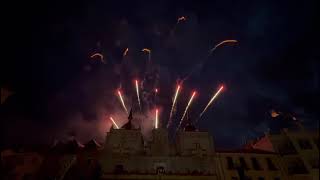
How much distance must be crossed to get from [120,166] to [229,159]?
1620 cm

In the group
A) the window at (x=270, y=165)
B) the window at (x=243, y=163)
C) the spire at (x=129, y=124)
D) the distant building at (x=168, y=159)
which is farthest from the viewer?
the spire at (x=129, y=124)

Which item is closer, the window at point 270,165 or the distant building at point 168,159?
the distant building at point 168,159

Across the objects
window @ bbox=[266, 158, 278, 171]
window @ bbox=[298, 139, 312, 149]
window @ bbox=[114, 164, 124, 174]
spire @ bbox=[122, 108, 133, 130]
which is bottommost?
window @ bbox=[114, 164, 124, 174]

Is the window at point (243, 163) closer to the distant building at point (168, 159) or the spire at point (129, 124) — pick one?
the distant building at point (168, 159)

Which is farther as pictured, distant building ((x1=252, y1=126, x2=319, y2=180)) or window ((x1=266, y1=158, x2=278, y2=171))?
window ((x1=266, y1=158, x2=278, y2=171))

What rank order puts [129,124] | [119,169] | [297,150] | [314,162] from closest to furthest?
1. [119,169]
2. [314,162]
3. [297,150]
4. [129,124]

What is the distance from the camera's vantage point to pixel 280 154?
37.7 metres

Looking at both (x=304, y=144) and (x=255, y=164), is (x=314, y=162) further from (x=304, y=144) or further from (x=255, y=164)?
(x=255, y=164)

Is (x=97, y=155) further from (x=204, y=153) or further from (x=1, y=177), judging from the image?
(x=204, y=153)

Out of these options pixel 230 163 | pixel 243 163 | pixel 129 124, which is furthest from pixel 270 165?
pixel 129 124

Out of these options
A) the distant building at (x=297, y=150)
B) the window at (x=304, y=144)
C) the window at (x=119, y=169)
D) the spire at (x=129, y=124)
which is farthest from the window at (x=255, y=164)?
the spire at (x=129, y=124)

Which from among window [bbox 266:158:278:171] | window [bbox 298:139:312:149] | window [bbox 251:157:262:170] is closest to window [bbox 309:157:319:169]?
window [bbox 298:139:312:149]

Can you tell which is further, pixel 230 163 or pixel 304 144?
pixel 304 144

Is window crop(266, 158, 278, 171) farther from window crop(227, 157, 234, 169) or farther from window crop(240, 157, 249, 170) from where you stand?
window crop(227, 157, 234, 169)
